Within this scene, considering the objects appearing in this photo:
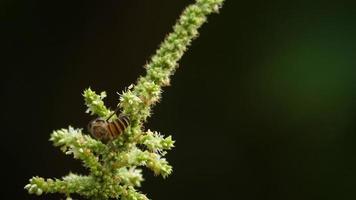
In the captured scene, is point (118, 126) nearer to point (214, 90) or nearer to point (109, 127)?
point (109, 127)

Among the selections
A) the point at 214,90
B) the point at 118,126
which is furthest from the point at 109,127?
the point at 214,90

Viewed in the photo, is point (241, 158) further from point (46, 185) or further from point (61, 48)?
point (46, 185)

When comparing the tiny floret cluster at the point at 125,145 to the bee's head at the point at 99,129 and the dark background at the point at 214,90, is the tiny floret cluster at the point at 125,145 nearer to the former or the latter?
the bee's head at the point at 99,129

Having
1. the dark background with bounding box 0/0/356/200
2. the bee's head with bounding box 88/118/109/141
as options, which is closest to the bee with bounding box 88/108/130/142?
the bee's head with bounding box 88/118/109/141

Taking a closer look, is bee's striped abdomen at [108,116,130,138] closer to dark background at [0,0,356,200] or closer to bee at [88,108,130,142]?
bee at [88,108,130,142]

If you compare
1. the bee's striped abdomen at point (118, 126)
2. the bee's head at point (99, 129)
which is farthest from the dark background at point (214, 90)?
the bee's striped abdomen at point (118, 126)

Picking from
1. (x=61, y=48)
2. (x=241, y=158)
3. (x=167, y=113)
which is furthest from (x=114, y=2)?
(x=241, y=158)
